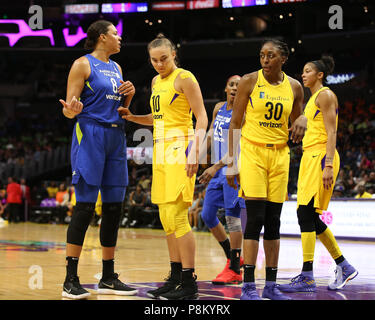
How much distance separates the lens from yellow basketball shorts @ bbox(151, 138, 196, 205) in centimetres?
Result: 488

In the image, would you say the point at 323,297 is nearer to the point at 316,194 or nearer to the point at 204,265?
the point at 316,194

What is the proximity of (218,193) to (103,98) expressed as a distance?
200cm

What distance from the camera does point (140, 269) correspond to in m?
7.21

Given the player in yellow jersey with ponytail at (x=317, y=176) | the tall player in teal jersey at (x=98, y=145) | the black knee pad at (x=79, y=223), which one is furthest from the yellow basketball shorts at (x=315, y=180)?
the black knee pad at (x=79, y=223)

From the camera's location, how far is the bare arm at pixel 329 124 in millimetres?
5750

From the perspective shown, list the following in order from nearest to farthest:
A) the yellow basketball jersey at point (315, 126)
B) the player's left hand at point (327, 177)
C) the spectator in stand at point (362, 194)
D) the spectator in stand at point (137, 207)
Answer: the player's left hand at point (327, 177) → the yellow basketball jersey at point (315, 126) → the spectator in stand at point (362, 194) → the spectator in stand at point (137, 207)

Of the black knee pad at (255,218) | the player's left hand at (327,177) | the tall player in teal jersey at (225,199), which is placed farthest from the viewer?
the tall player in teal jersey at (225,199)

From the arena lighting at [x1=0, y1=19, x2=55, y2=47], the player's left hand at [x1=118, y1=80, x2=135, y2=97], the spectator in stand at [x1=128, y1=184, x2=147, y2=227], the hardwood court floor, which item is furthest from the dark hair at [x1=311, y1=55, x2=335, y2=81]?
the arena lighting at [x1=0, y1=19, x2=55, y2=47]

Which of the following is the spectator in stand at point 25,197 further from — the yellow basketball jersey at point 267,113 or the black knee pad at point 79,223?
the yellow basketball jersey at point 267,113

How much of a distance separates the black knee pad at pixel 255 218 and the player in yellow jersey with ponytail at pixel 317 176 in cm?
113

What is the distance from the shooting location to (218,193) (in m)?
6.62

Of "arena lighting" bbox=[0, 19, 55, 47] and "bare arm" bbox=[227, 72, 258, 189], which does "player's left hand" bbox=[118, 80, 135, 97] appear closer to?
"bare arm" bbox=[227, 72, 258, 189]

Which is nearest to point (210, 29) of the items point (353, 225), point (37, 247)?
point (353, 225)

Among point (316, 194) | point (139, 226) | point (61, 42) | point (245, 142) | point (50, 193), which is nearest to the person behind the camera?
point (245, 142)
